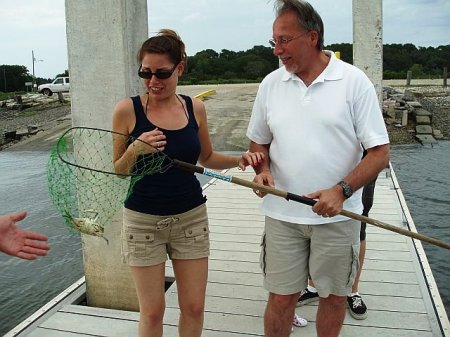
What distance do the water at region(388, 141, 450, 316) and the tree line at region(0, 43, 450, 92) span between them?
3379 cm

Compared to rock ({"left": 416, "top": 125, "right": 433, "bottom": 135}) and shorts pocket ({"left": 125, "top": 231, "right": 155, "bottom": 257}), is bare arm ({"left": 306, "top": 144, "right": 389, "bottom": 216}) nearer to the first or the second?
shorts pocket ({"left": 125, "top": 231, "right": 155, "bottom": 257})

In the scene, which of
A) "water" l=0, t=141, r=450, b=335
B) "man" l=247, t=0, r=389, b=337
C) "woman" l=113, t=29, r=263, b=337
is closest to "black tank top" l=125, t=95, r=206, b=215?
"woman" l=113, t=29, r=263, b=337

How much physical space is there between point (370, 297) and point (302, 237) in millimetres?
1519

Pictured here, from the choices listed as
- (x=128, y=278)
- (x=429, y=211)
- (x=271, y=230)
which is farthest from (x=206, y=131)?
(x=429, y=211)

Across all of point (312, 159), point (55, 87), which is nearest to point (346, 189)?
point (312, 159)

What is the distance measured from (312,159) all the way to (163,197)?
755 millimetres

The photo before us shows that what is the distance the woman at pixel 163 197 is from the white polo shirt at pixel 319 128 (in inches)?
8.0

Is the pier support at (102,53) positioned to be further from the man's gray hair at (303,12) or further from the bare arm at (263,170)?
the man's gray hair at (303,12)

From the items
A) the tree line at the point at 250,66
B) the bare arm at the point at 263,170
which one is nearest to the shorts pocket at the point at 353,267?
the bare arm at the point at 263,170

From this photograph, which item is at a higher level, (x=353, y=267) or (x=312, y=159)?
(x=312, y=159)

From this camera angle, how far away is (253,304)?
3838 millimetres

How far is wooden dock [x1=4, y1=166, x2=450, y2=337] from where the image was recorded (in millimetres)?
3438

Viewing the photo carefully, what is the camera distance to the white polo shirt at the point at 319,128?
248 cm

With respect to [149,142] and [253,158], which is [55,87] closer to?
[253,158]
